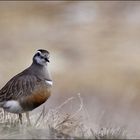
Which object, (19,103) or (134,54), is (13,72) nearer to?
(134,54)

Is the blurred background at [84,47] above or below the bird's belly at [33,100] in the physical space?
above

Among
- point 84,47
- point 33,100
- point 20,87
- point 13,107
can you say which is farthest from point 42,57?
point 84,47

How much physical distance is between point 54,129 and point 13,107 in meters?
0.83

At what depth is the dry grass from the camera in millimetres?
10000

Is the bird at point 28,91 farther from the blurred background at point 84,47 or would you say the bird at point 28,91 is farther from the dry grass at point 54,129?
the blurred background at point 84,47

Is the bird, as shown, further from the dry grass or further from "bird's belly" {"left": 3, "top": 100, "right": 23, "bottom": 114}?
the dry grass

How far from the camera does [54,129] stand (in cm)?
1034

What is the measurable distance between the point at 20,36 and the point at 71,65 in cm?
557

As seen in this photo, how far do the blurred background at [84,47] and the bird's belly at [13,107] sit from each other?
2380 millimetres

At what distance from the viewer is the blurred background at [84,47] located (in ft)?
68.3

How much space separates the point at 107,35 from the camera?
104ft

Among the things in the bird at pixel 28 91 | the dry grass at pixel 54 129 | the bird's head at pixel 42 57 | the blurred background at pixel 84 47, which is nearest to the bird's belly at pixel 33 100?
the bird at pixel 28 91

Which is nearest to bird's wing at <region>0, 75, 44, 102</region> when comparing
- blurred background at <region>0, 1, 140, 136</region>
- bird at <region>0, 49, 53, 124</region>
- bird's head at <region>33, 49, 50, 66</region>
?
bird at <region>0, 49, 53, 124</region>

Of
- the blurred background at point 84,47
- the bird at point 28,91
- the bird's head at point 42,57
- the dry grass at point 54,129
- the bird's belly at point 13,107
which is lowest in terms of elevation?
the dry grass at point 54,129
